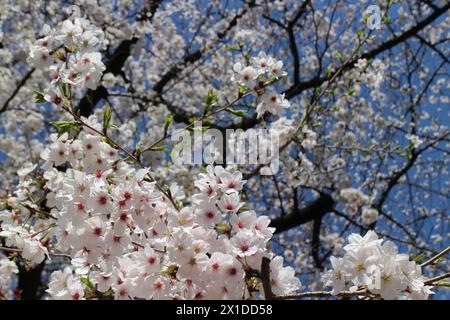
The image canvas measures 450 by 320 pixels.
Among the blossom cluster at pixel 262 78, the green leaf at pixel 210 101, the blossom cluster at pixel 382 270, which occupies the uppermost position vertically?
the blossom cluster at pixel 262 78

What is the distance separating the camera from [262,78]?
Answer: 2.62 metres

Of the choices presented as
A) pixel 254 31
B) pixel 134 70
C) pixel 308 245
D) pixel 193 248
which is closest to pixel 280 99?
pixel 193 248

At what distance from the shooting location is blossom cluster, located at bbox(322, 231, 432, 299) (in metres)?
1.46

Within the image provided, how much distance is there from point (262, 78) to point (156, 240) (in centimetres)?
117

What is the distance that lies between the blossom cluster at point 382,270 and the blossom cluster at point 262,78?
1.20m

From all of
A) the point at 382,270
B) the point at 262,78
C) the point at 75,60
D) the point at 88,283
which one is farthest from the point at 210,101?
the point at 382,270

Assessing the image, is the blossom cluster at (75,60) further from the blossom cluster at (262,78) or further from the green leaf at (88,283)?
the green leaf at (88,283)

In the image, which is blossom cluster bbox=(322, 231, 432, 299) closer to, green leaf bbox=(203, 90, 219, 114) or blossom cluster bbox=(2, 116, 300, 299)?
blossom cluster bbox=(2, 116, 300, 299)

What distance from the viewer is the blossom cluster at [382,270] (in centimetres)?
146

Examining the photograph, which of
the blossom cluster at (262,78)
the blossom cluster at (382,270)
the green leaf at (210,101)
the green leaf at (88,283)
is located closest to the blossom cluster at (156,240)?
the green leaf at (88,283)

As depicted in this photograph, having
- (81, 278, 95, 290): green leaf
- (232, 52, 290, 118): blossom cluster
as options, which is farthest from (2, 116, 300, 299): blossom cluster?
(232, 52, 290, 118): blossom cluster
